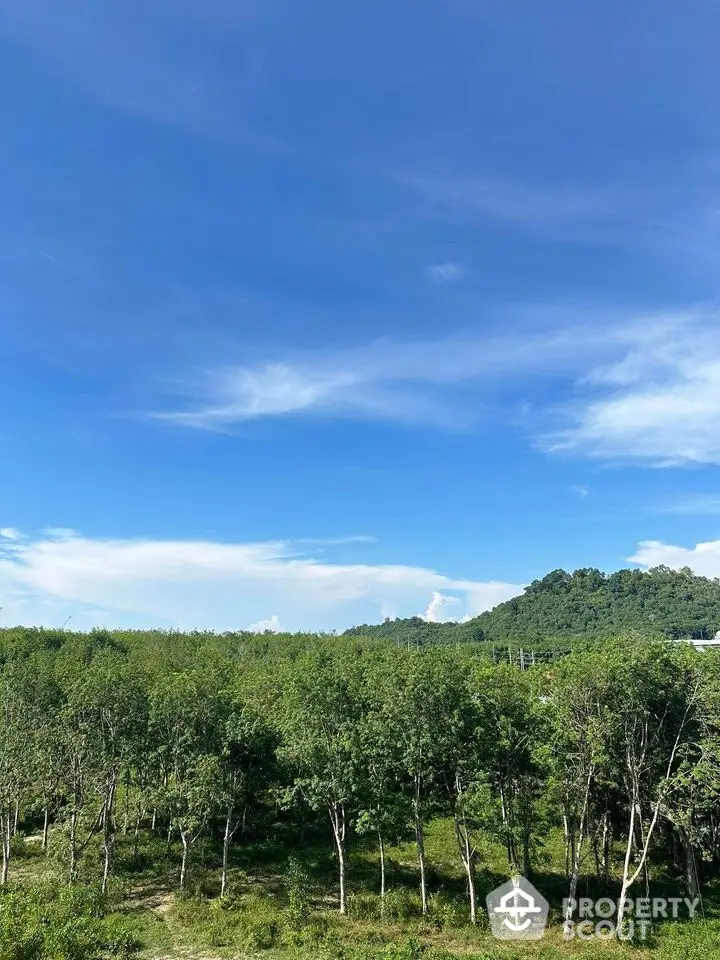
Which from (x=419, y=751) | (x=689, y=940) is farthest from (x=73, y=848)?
(x=689, y=940)

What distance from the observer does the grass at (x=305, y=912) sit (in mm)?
24625

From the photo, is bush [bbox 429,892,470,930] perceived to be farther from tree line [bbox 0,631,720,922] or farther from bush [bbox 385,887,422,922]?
bush [bbox 385,887,422,922]

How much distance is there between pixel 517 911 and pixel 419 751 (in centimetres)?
908

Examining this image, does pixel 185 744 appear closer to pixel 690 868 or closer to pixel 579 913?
pixel 579 913

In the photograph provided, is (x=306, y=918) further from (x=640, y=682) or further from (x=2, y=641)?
(x=2, y=641)

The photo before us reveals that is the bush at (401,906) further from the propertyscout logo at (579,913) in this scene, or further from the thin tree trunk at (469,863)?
the propertyscout logo at (579,913)

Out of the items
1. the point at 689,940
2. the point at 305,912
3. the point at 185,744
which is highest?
the point at 185,744

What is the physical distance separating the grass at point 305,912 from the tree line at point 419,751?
43.7 inches

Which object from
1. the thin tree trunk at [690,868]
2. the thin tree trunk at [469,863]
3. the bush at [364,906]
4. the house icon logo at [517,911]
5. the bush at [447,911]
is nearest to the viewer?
the house icon logo at [517,911]

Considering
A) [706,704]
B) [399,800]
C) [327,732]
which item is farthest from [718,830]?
[327,732]

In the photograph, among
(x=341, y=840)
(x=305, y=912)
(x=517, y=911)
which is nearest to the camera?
(x=305, y=912)

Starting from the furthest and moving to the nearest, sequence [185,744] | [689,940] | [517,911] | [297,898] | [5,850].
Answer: [5,850]
[185,744]
[297,898]
[517,911]
[689,940]

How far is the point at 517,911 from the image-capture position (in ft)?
96.7

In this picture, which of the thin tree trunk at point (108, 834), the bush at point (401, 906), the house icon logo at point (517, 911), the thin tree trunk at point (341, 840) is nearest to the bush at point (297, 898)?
the thin tree trunk at point (341, 840)
